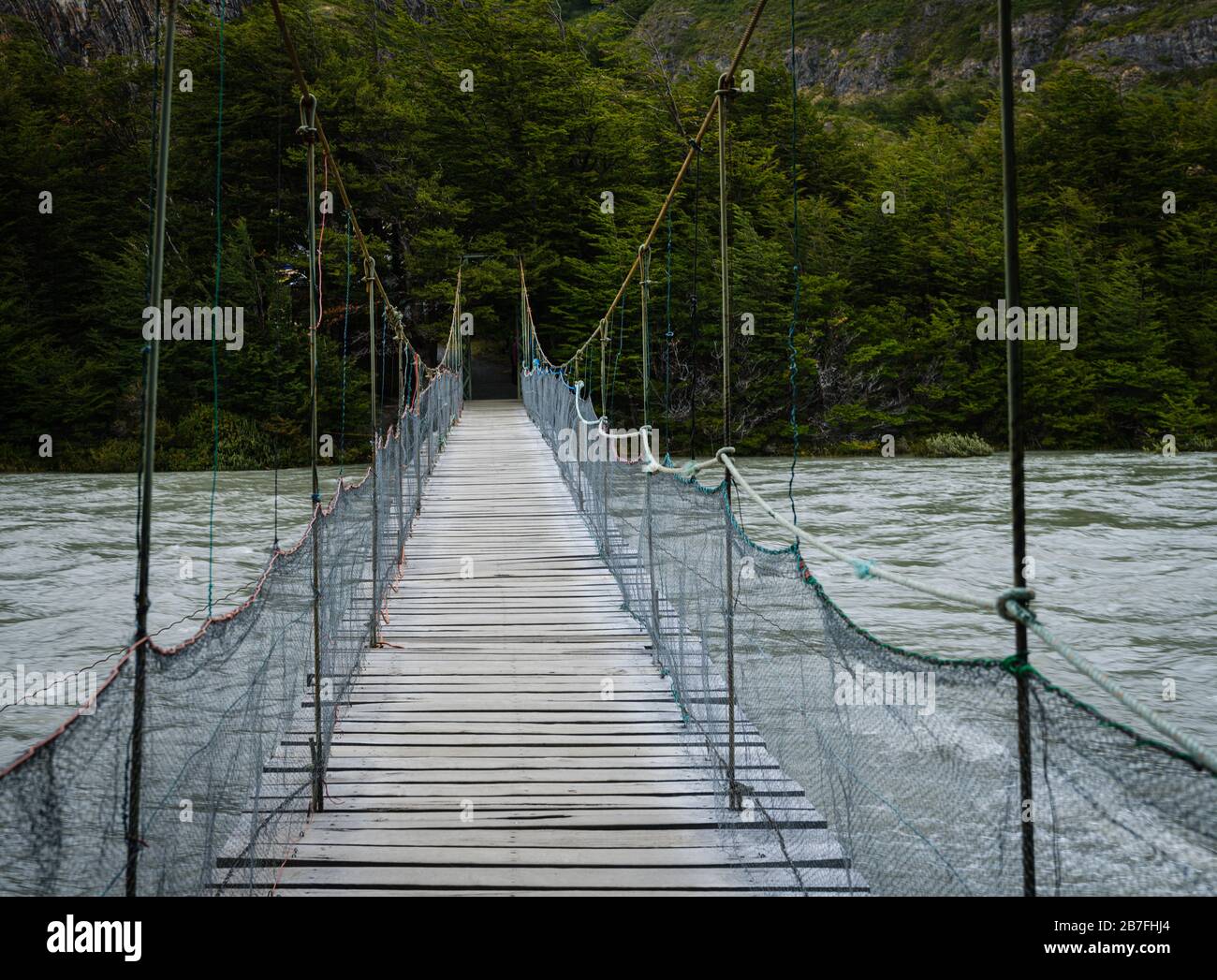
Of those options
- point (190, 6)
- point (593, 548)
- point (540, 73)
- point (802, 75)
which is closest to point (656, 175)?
point (540, 73)

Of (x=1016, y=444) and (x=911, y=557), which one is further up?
(x=1016, y=444)

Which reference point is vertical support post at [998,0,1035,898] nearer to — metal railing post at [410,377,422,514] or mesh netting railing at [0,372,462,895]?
mesh netting railing at [0,372,462,895]

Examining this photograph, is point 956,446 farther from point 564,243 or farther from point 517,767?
point 517,767

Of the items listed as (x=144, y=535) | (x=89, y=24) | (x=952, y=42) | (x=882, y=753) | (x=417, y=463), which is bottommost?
(x=882, y=753)

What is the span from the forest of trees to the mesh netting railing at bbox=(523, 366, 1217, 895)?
17.8 meters

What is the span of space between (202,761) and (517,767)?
1311mm

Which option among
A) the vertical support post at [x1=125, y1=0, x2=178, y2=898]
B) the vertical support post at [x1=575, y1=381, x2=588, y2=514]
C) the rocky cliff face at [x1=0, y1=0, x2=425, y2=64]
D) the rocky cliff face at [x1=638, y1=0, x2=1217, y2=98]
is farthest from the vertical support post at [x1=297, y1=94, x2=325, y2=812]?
the rocky cliff face at [x1=638, y1=0, x2=1217, y2=98]

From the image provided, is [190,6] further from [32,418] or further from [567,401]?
[567,401]

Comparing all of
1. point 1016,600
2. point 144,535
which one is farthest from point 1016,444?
point 144,535

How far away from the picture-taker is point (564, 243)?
26938 millimetres

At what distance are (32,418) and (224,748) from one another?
21979 millimetres

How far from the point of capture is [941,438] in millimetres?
22188

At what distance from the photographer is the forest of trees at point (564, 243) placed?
75.0ft

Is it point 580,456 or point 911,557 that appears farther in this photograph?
point 911,557
